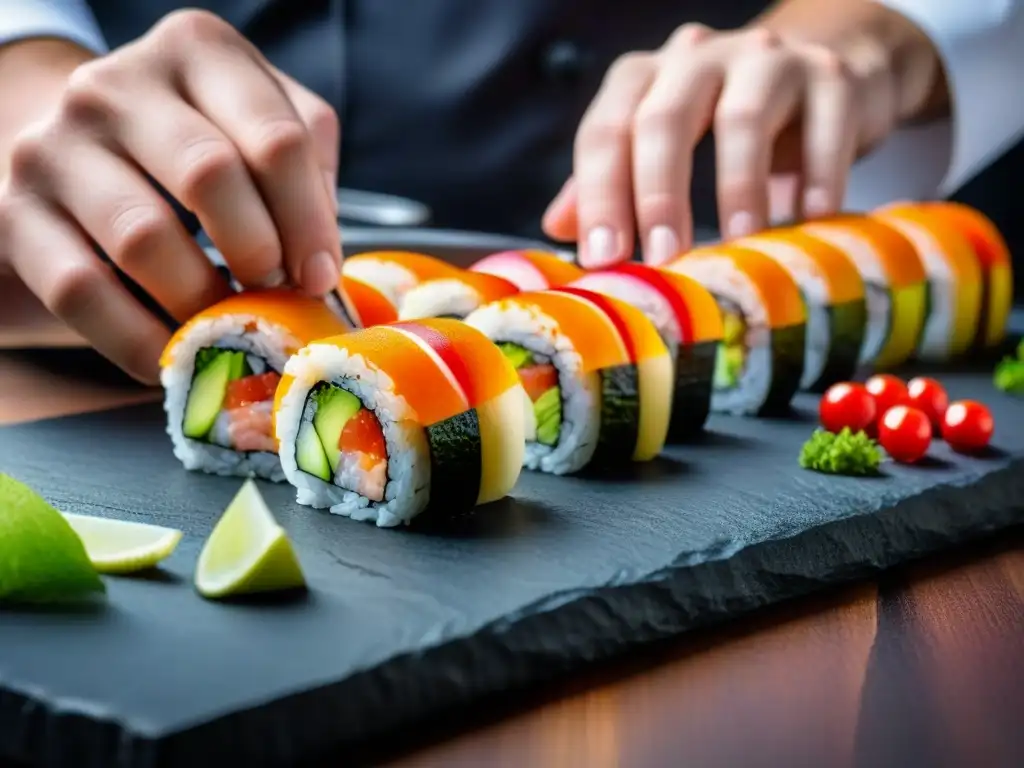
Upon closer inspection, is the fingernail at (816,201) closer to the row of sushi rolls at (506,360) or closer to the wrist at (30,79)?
the row of sushi rolls at (506,360)

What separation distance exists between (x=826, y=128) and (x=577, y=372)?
116cm

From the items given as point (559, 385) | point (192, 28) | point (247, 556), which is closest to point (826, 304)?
point (559, 385)

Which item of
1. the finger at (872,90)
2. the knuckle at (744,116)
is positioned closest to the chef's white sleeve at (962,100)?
the finger at (872,90)

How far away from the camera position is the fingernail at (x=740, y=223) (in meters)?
2.88

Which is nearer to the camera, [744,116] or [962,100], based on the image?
[744,116]

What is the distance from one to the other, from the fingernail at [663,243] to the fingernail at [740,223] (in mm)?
206

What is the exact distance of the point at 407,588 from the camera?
159 centimetres

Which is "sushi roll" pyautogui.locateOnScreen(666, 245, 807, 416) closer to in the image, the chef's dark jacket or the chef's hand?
the chef's hand

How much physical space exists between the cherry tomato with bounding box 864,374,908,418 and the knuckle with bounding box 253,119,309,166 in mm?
1097

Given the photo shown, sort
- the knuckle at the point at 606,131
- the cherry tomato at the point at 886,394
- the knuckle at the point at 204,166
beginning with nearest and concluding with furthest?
1. the knuckle at the point at 204,166
2. the cherry tomato at the point at 886,394
3. the knuckle at the point at 606,131

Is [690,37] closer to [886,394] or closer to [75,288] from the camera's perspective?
[886,394]

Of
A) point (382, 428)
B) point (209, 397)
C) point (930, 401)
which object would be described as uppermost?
point (382, 428)

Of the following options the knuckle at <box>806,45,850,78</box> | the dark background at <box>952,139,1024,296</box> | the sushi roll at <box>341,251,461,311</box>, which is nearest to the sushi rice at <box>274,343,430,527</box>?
the sushi roll at <box>341,251,461,311</box>

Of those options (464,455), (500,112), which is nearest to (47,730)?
(464,455)
